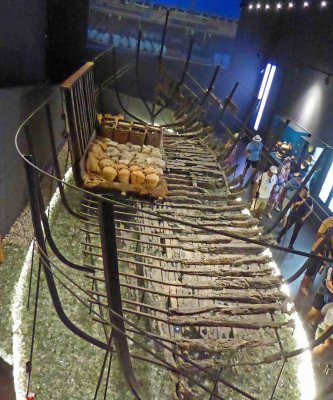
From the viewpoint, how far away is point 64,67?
6.45 m

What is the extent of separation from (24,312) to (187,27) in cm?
775

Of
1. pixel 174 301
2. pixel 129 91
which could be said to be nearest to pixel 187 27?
pixel 129 91

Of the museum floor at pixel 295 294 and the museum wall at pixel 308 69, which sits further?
the museum wall at pixel 308 69

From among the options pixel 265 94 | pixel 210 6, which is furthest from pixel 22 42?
pixel 210 6

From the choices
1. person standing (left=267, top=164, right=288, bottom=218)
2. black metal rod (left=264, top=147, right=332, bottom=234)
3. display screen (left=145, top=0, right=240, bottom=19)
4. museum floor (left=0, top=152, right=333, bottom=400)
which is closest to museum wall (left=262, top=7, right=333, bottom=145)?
person standing (left=267, top=164, right=288, bottom=218)

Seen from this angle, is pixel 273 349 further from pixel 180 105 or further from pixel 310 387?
pixel 180 105

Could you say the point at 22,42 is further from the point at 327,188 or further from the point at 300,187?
the point at 327,188

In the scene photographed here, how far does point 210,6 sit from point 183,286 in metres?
8.22

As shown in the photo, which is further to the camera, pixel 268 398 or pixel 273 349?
pixel 273 349

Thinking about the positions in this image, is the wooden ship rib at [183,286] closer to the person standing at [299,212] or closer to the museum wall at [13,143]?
the person standing at [299,212]

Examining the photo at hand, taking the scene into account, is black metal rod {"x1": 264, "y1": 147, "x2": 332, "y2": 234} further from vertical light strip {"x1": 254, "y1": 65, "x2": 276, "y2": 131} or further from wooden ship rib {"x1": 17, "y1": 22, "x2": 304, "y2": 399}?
vertical light strip {"x1": 254, "y1": 65, "x2": 276, "y2": 131}

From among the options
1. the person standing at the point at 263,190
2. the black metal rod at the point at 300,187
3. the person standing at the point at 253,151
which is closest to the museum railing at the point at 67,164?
the person standing at the point at 253,151

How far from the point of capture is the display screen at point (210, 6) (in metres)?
8.98

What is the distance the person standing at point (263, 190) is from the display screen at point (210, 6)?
632cm
